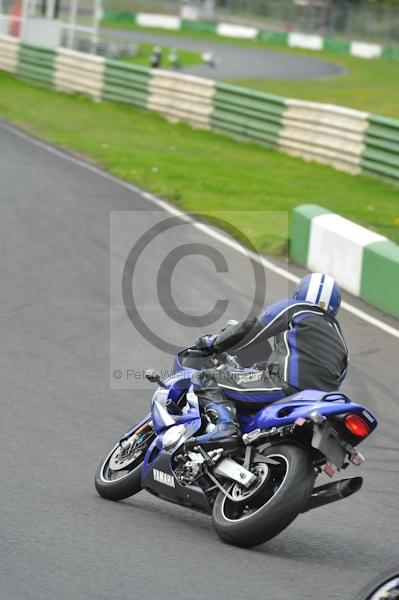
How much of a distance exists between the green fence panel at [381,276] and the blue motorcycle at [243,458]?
5543 millimetres

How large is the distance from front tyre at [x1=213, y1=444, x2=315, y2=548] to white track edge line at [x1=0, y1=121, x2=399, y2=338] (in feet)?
18.1

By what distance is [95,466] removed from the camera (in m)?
7.71

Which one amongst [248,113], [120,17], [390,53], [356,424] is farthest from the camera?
[120,17]

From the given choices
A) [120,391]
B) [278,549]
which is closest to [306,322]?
[278,549]

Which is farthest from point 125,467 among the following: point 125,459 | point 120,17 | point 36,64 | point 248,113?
point 120,17

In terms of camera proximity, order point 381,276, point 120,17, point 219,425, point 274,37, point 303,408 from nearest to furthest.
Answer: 1. point 303,408
2. point 219,425
3. point 381,276
4. point 274,37
5. point 120,17

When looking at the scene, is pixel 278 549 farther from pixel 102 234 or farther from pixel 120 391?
pixel 102 234

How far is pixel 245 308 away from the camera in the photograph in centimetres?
1208

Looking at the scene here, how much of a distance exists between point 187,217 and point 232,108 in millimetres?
9145

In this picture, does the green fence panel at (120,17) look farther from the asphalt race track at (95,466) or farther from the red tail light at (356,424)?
the red tail light at (356,424)

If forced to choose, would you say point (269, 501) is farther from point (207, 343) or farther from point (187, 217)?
point (187, 217)

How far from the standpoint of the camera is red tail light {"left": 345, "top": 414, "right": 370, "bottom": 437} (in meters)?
5.95

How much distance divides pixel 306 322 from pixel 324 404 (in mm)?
654

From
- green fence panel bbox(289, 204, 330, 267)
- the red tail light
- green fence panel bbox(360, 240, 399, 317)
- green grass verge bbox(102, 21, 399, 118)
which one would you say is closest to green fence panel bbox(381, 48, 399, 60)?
green grass verge bbox(102, 21, 399, 118)
